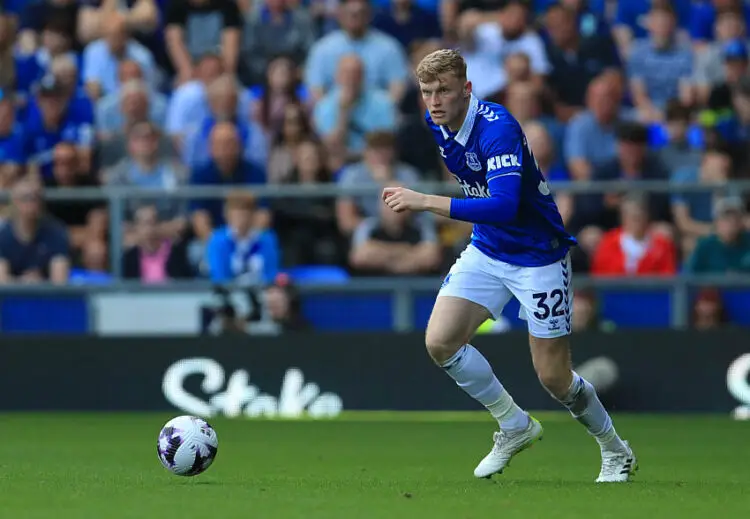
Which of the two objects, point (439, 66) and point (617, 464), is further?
point (617, 464)

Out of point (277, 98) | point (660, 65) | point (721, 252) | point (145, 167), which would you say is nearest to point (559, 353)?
point (721, 252)

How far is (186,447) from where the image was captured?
7844 millimetres

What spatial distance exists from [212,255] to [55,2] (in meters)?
5.04

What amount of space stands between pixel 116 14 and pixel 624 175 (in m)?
6.37

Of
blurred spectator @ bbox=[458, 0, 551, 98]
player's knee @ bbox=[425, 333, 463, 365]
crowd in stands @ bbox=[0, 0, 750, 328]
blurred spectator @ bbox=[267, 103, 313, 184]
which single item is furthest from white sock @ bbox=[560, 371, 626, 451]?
blurred spectator @ bbox=[458, 0, 551, 98]

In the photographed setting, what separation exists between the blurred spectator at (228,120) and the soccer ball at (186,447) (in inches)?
306

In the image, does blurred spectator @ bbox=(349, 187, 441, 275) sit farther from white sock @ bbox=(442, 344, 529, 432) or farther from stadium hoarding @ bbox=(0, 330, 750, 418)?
white sock @ bbox=(442, 344, 529, 432)

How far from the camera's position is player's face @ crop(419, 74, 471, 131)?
789 cm

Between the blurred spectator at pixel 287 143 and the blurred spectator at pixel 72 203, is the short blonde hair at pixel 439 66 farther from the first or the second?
the blurred spectator at pixel 72 203

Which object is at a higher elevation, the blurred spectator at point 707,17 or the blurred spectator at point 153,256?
the blurred spectator at point 707,17

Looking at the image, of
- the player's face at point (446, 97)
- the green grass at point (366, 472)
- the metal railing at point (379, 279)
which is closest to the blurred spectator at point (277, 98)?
the metal railing at point (379, 279)

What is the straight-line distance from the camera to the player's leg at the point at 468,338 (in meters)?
8.26

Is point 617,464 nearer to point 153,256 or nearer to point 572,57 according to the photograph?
point 153,256

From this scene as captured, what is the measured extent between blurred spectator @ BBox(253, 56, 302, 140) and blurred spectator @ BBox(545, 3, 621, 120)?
2.82 meters
